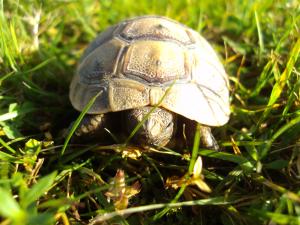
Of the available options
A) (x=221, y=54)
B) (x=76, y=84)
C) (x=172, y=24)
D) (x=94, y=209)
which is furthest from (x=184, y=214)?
(x=221, y=54)

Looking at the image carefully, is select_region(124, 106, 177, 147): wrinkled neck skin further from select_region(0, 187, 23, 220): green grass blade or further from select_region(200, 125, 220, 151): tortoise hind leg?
select_region(0, 187, 23, 220): green grass blade

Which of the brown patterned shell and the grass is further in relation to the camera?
the brown patterned shell

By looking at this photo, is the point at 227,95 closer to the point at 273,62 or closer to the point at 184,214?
the point at 273,62

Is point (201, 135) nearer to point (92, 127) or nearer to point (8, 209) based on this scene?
point (92, 127)

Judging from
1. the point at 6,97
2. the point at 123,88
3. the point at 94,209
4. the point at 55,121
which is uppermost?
the point at 123,88

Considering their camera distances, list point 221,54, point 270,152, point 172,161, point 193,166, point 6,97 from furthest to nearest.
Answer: point 221,54 → point 6,97 → point 172,161 → point 270,152 → point 193,166

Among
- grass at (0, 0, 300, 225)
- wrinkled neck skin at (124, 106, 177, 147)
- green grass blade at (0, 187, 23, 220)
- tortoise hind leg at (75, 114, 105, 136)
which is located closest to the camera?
green grass blade at (0, 187, 23, 220)

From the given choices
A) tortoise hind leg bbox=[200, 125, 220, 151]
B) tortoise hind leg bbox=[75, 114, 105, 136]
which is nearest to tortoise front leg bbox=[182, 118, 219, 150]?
tortoise hind leg bbox=[200, 125, 220, 151]

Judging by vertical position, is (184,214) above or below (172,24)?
below

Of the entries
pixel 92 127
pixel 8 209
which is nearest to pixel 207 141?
pixel 92 127
